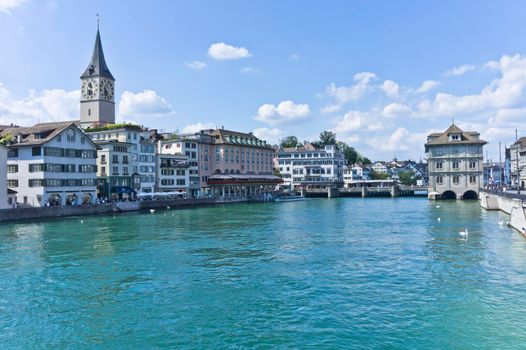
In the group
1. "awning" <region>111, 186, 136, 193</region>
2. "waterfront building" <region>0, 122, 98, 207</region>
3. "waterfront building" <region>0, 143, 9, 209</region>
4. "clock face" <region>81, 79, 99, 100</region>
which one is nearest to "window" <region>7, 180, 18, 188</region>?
"waterfront building" <region>0, 122, 98, 207</region>

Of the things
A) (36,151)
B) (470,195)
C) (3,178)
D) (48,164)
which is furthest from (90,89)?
(470,195)

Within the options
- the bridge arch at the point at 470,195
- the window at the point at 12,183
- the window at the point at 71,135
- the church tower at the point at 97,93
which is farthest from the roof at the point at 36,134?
the bridge arch at the point at 470,195

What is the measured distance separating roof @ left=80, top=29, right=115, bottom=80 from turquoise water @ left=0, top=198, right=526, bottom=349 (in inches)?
2963

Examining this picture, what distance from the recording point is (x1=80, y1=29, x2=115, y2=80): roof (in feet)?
352

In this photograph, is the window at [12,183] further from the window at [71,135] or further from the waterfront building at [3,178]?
the window at [71,135]

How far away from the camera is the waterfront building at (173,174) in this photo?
9612cm

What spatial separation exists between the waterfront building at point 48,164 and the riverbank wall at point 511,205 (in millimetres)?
58668

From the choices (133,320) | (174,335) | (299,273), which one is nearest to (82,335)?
(133,320)

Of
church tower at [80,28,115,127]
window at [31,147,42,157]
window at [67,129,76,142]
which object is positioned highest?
church tower at [80,28,115,127]

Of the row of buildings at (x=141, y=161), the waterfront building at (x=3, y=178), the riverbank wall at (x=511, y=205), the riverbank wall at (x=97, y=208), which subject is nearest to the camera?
the riverbank wall at (x=511, y=205)

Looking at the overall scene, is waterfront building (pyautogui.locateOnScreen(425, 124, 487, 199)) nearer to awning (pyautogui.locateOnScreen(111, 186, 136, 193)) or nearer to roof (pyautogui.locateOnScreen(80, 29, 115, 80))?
awning (pyautogui.locateOnScreen(111, 186, 136, 193))

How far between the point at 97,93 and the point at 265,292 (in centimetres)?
9472

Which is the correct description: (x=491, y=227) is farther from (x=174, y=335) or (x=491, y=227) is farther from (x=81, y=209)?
(x=81, y=209)

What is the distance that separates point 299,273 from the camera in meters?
25.9
